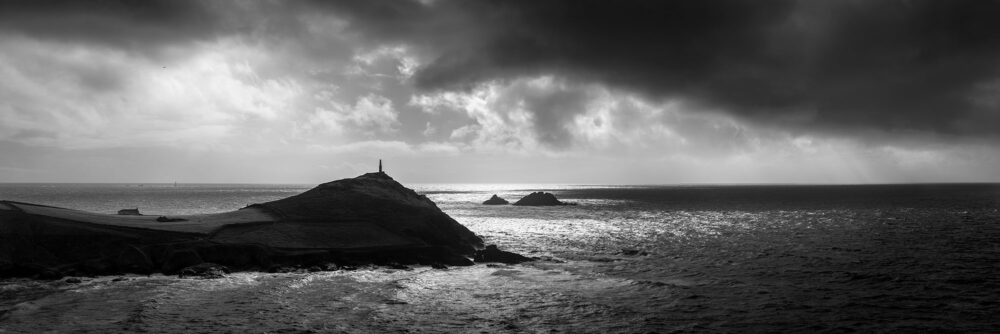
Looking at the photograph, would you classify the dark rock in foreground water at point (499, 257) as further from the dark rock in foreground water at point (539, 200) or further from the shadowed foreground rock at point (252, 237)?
the dark rock in foreground water at point (539, 200)

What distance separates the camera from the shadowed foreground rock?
30344 mm

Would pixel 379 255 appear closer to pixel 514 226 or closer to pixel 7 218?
Answer: pixel 7 218

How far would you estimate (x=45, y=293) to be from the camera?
2403 centimetres

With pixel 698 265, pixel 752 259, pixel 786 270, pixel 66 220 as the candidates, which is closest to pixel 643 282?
pixel 698 265

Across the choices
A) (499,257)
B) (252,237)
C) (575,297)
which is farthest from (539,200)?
(575,297)

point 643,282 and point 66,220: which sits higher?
point 66,220

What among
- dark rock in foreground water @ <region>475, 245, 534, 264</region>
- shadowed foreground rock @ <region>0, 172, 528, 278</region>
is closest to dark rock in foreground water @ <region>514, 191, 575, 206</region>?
shadowed foreground rock @ <region>0, 172, 528, 278</region>

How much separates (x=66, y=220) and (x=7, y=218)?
8.96ft

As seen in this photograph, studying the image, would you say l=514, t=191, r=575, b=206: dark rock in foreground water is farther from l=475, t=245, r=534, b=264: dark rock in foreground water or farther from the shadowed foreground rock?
l=475, t=245, r=534, b=264: dark rock in foreground water

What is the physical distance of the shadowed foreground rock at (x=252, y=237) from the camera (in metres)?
30.3

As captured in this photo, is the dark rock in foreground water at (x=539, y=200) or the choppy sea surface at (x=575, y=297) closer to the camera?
the choppy sea surface at (x=575, y=297)

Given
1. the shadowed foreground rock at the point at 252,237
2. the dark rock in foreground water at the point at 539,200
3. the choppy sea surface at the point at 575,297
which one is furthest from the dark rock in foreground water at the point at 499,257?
the dark rock in foreground water at the point at 539,200

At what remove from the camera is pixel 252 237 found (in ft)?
116

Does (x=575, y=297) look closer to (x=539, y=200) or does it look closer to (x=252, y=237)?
(x=252, y=237)
